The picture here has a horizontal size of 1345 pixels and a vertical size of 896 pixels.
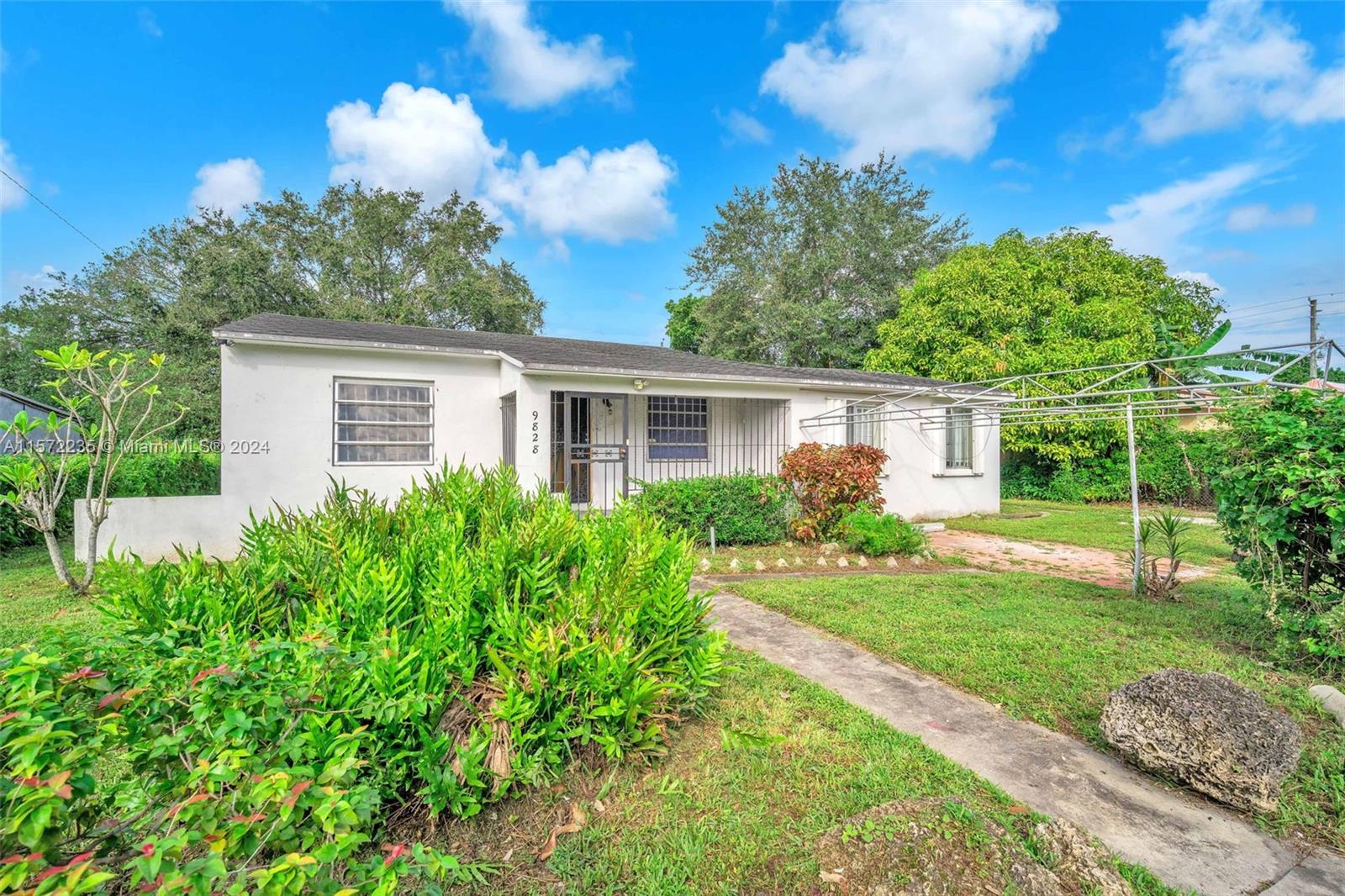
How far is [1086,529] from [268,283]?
27.3m

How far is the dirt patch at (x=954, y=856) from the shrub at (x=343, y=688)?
1.06 meters

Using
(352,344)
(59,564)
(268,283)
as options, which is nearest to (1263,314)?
(352,344)

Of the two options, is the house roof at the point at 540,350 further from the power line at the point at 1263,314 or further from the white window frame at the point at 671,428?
the power line at the point at 1263,314

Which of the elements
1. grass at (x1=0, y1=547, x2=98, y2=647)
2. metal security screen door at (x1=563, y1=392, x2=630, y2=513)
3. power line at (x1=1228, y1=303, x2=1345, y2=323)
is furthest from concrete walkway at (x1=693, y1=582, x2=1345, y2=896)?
power line at (x1=1228, y1=303, x2=1345, y2=323)

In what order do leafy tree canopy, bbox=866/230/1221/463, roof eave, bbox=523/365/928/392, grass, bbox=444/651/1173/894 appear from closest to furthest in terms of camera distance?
grass, bbox=444/651/1173/894, roof eave, bbox=523/365/928/392, leafy tree canopy, bbox=866/230/1221/463

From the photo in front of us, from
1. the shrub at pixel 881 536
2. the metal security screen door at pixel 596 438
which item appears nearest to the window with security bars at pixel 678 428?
the metal security screen door at pixel 596 438

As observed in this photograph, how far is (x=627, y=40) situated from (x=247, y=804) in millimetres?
14534

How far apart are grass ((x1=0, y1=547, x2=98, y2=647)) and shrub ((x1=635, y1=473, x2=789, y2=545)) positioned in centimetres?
654

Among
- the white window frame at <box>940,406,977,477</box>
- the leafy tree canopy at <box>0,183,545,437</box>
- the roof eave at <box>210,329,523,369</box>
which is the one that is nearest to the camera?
Result: the roof eave at <box>210,329,523,369</box>

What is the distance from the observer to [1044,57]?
1288cm

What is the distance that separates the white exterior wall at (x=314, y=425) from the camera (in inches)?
317

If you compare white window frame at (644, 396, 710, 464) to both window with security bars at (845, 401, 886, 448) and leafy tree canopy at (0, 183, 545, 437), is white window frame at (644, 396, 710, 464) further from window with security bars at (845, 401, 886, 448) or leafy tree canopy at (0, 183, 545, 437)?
A: leafy tree canopy at (0, 183, 545, 437)

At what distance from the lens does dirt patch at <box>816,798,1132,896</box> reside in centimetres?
206

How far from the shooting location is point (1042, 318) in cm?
1908
